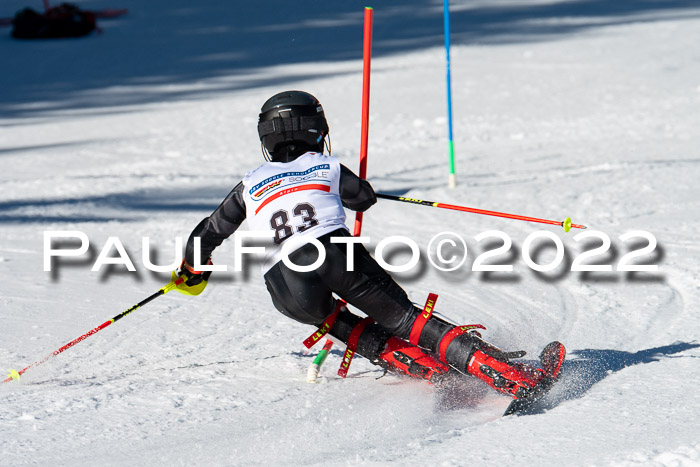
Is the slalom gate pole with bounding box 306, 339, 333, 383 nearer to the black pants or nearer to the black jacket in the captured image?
the black pants

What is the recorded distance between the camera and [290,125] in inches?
149

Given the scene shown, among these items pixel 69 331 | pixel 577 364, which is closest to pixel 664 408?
pixel 577 364

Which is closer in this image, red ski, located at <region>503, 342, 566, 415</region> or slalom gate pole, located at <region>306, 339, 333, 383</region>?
red ski, located at <region>503, 342, 566, 415</region>

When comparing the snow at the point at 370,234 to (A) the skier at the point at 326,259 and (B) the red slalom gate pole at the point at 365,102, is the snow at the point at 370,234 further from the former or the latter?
(B) the red slalom gate pole at the point at 365,102

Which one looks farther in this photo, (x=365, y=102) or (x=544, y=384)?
(x=365, y=102)

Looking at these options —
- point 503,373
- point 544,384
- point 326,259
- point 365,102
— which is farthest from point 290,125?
point 544,384

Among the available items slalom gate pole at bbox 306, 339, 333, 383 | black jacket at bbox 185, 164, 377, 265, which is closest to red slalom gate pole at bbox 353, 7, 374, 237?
black jacket at bbox 185, 164, 377, 265

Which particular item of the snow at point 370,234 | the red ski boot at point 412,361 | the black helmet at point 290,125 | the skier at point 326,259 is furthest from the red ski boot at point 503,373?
the black helmet at point 290,125

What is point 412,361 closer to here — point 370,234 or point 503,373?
point 503,373

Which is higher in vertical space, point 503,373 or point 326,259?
point 326,259

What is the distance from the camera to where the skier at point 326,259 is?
11.9 ft

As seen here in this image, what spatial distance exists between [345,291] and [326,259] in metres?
0.17

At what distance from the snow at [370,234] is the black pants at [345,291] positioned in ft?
1.02

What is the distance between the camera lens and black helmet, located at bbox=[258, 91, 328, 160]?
149 inches
